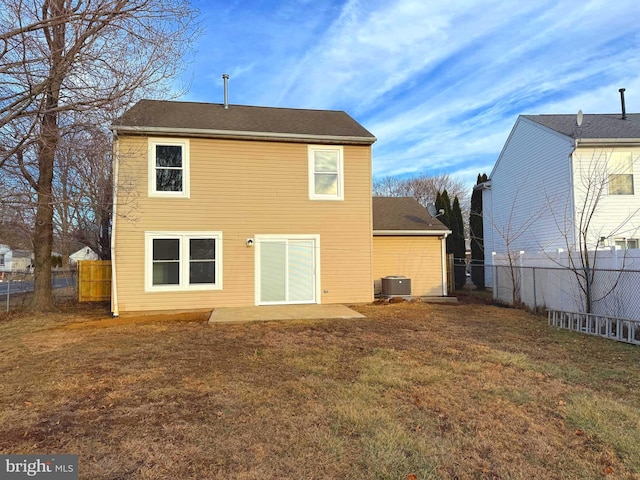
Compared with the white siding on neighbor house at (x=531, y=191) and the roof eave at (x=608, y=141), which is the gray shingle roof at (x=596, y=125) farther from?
the white siding on neighbor house at (x=531, y=191)

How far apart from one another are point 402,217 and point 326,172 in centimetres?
493

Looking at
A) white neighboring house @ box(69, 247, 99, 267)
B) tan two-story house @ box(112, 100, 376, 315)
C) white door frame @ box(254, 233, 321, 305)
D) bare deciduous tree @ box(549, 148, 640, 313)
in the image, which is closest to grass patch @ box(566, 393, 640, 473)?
white door frame @ box(254, 233, 321, 305)

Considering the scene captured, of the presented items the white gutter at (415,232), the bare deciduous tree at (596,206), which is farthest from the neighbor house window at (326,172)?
the bare deciduous tree at (596,206)

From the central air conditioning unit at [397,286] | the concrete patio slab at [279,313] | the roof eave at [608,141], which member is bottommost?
the concrete patio slab at [279,313]

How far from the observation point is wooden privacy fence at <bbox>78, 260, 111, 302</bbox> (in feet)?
49.4

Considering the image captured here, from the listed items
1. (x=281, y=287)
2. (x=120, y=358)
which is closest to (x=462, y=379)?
(x=120, y=358)

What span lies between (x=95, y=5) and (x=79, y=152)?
13.1 feet

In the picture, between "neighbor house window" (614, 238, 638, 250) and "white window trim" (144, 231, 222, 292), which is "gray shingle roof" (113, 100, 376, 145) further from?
"neighbor house window" (614, 238, 638, 250)

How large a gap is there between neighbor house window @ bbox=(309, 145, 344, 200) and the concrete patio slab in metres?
3.44

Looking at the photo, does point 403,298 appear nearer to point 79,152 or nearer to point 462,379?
point 462,379

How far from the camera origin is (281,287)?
12.0 m

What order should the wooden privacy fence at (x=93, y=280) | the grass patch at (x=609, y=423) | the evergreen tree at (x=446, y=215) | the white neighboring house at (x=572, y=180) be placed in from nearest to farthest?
the grass patch at (x=609, y=423), the white neighboring house at (x=572, y=180), the wooden privacy fence at (x=93, y=280), the evergreen tree at (x=446, y=215)

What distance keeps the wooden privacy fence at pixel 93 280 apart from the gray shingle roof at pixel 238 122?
7.00m

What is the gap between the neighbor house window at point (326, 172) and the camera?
1216 cm
